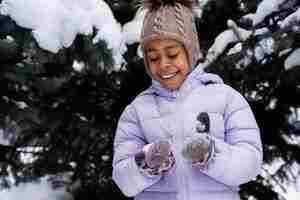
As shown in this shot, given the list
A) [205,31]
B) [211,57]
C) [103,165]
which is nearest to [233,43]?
[211,57]

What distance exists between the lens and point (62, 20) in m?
3.06

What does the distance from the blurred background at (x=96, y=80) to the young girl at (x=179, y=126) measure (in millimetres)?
320

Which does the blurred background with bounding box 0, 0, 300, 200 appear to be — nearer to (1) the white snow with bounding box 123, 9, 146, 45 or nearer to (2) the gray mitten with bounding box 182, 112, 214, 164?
(1) the white snow with bounding box 123, 9, 146, 45

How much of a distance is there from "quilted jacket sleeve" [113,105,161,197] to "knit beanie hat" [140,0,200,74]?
31 cm

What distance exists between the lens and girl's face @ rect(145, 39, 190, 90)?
2.83 m

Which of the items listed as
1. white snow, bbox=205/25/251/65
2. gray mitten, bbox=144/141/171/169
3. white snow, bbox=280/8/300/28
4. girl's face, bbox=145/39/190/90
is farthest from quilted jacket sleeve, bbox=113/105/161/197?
white snow, bbox=280/8/300/28

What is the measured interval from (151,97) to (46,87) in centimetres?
59

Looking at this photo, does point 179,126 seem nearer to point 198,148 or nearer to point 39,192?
point 198,148

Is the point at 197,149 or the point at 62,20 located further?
the point at 62,20

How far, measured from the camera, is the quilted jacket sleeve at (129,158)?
2760 millimetres

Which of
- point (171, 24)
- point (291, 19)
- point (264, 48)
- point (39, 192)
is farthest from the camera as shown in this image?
point (39, 192)

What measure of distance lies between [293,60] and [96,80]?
0.89m

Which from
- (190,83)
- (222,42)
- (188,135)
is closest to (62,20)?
(190,83)

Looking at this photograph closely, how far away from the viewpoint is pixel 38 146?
371 centimetres
